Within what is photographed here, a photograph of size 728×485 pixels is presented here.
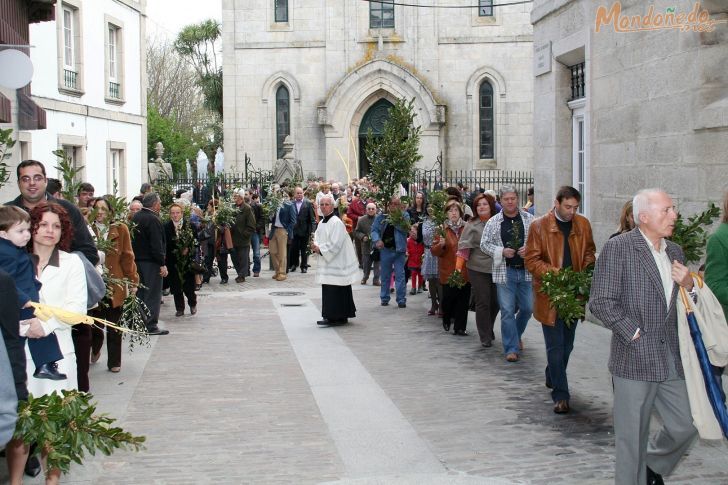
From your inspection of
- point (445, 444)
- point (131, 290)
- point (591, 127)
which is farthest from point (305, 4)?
point (445, 444)

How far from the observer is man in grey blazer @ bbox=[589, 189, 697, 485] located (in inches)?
223

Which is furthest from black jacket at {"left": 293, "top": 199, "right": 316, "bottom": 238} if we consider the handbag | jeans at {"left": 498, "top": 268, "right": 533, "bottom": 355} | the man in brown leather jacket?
the handbag

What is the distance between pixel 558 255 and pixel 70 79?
17.1m

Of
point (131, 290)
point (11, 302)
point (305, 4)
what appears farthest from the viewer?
point (305, 4)

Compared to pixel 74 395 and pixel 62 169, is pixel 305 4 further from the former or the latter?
pixel 74 395

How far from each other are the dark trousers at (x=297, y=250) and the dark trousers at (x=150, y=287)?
9.33 meters

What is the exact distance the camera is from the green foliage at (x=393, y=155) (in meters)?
18.6

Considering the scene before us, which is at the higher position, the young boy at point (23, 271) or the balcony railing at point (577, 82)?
the balcony railing at point (577, 82)

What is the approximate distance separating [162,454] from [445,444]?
→ 2054 millimetres

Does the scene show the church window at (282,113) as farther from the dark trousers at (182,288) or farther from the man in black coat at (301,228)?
the dark trousers at (182,288)

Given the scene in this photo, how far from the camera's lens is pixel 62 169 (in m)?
9.36

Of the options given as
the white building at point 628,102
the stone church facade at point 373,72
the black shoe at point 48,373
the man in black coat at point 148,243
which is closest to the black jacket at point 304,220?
the white building at point 628,102

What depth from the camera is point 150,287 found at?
12836 millimetres

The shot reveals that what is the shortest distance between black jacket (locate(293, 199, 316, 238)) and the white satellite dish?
10632mm
